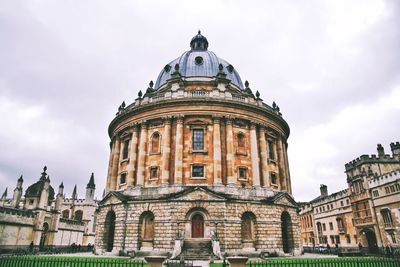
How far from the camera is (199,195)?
1060 inches

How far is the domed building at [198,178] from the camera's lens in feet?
86.8

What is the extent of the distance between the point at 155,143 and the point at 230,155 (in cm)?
840

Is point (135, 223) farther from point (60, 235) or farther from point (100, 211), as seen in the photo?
point (60, 235)

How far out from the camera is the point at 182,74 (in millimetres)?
39344

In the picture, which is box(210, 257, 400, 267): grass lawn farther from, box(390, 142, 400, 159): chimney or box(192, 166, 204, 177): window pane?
box(390, 142, 400, 159): chimney

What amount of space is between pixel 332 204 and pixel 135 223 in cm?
4095

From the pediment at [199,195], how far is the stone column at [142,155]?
5566 millimetres

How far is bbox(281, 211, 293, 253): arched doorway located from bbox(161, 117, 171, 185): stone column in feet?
43.3

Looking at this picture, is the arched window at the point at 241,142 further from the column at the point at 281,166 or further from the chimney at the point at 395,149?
the chimney at the point at 395,149

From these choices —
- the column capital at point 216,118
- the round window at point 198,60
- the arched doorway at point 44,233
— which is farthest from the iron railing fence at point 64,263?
the round window at point 198,60

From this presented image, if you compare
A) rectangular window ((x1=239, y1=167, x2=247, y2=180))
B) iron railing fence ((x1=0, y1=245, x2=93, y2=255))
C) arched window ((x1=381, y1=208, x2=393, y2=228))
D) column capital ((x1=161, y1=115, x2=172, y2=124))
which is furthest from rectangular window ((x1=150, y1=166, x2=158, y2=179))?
arched window ((x1=381, y1=208, x2=393, y2=228))

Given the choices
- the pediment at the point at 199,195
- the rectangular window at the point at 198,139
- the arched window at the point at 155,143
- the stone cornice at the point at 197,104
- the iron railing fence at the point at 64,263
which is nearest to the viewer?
the iron railing fence at the point at 64,263

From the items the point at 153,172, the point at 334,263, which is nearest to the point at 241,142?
the point at 153,172

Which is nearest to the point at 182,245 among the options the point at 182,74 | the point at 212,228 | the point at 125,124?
the point at 212,228
